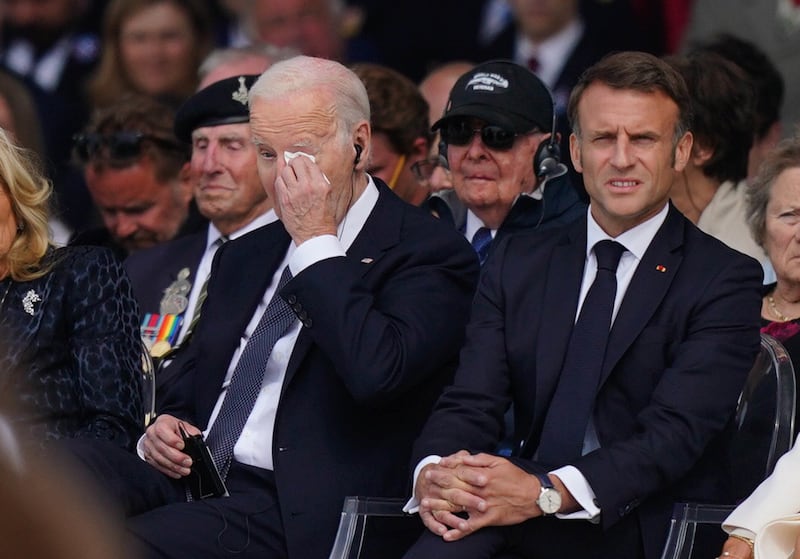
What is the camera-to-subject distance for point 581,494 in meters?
3.45

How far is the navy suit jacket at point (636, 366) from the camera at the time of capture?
3.53m

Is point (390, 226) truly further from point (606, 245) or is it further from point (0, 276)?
point (0, 276)

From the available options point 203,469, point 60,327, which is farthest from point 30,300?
point 203,469

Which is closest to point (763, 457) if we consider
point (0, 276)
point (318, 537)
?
point (318, 537)

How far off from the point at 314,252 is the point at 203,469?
700mm

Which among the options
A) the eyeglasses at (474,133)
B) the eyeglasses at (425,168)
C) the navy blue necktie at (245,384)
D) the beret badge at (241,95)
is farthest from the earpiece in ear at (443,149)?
the navy blue necktie at (245,384)

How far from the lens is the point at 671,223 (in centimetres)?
388

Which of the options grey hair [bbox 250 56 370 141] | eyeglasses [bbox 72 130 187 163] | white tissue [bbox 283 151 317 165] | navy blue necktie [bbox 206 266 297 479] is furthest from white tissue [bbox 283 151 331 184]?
eyeglasses [bbox 72 130 187 163]

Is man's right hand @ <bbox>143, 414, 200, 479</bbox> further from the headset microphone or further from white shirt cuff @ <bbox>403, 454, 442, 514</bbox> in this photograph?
the headset microphone

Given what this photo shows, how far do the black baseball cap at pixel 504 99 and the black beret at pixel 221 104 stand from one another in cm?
86

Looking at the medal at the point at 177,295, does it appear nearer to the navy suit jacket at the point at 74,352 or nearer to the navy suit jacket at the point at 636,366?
the navy suit jacket at the point at 74,352

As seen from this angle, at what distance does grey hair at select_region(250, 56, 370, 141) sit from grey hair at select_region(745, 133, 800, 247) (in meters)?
1.29

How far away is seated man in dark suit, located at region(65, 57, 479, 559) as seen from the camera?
149 inches

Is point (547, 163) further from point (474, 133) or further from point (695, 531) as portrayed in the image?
point (695, 531)
